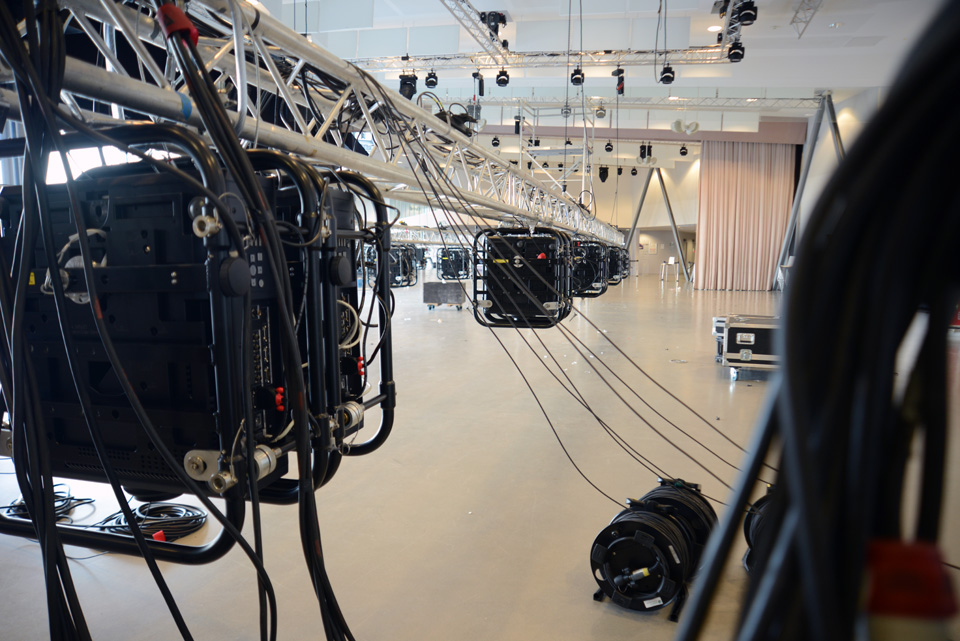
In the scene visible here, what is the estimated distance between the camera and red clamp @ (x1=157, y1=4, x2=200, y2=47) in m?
1.37

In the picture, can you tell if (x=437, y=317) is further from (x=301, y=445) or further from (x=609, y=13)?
(x=301, y=445)

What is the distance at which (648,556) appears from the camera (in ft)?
9.18

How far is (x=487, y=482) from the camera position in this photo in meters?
4.36

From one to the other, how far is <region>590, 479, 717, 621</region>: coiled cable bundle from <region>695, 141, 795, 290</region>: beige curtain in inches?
918

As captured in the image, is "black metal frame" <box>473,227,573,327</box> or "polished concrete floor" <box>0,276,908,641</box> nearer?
"polished concrete floor" <box>0,276,908,641</box>

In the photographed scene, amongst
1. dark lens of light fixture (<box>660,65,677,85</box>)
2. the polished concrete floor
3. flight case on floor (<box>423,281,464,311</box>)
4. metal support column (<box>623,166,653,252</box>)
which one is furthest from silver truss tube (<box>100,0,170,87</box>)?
metal support column (<box>623,166,653,252</box>)

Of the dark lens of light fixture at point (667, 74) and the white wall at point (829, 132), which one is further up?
the white wall at point (829, 132)

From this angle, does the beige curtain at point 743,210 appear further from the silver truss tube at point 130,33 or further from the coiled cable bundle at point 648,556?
the silver truss tube at point 130,33

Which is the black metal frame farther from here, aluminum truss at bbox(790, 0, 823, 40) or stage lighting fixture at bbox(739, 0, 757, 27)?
aluminum truss at bbox(790, 0, 823, 40)

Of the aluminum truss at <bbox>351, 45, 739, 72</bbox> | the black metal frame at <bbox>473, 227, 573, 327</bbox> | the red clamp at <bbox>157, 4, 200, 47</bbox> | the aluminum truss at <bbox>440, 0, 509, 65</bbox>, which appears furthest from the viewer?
the aluminum truss at <bbox>351, 45, 739, 72</bbox>

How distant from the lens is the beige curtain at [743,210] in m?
24.0

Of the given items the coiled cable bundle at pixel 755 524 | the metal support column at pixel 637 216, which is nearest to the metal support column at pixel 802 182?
the metal support column at pixel 637 216

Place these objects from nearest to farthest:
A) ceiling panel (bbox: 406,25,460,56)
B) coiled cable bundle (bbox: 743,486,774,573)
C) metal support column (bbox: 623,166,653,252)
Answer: coiled cable bundle (bbox: 743,486,774,573)
ceiling panel (bbox: 406,25,460,56)
metal support column (bbox: 623,166,653,252)

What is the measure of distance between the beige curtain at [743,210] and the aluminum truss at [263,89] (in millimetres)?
19486
